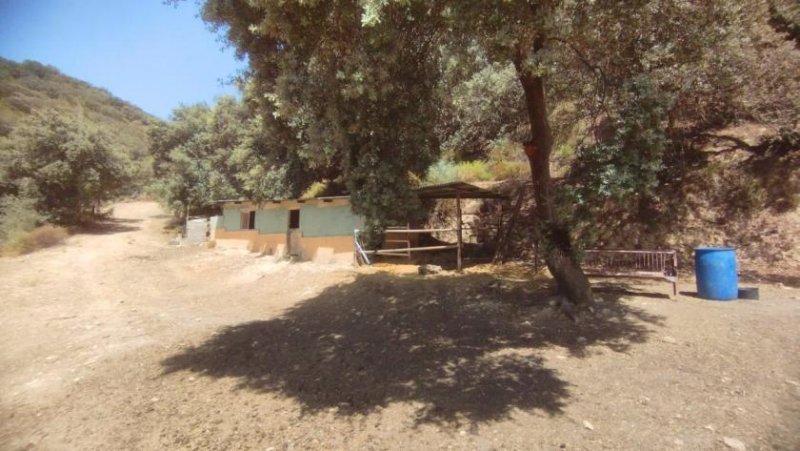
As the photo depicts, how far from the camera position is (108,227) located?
27953mm

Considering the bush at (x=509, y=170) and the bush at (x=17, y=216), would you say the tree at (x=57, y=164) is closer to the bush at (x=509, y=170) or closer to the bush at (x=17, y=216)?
the bush at (x=17, y=216)

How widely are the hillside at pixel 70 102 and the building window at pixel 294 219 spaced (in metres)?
26.1

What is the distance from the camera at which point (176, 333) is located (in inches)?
327

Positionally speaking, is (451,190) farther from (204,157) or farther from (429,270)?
(204,157)

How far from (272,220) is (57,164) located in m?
13.8

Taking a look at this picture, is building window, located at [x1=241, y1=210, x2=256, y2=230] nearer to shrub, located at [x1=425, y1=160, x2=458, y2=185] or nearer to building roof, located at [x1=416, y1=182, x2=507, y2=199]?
shrub, located at [x1=425, y1=160, x2=458, y2=185]

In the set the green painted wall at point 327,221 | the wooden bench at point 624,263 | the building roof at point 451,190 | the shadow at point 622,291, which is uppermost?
the building roof at point 451,190

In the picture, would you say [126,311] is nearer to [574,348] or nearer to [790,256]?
[574,348]

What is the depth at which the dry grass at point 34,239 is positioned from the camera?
1908cm

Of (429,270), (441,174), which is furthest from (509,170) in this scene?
(429,270)

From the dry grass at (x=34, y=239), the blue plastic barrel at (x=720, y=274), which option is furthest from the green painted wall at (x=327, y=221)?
the dry grass at (x=34, y=239)

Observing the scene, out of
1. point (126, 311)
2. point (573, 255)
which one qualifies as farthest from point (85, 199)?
point (573, 255)

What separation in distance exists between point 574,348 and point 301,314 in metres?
A: 5.63

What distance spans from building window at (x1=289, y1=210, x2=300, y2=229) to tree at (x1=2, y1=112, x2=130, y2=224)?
1428 cm
